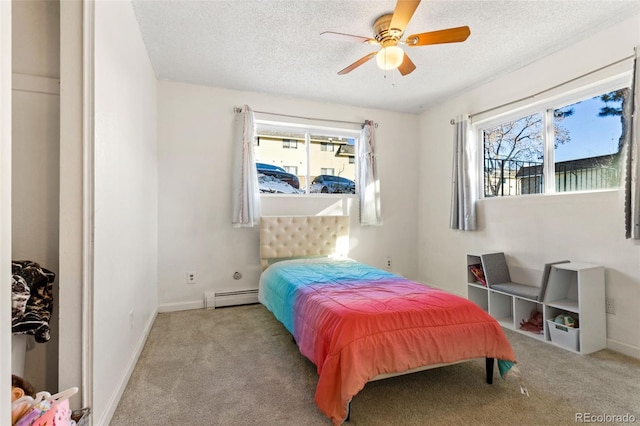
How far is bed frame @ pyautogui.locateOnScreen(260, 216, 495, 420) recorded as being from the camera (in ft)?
12.2

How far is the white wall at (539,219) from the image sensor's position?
2.45 m

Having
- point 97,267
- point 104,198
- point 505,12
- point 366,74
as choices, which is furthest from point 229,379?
point 505,12

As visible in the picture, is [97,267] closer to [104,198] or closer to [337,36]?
[104,198]

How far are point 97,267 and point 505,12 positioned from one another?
325 centimetres

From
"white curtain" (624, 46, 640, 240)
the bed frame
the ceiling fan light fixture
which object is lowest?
the bed frame

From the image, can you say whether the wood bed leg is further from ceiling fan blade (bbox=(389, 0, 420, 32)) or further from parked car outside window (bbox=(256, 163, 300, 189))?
parked car outside window (bbox=(256, 163, 300, 189))

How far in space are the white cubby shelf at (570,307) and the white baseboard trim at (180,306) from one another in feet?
10.7

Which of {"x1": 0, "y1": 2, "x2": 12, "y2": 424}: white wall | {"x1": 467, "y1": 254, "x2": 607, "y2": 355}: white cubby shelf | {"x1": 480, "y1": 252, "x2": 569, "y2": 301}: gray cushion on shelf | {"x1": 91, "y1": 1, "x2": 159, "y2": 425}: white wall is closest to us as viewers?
{"x1": 0, "y1": 2, "x2": 12, "y2": 424}: white wall

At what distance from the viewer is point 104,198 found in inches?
64.4

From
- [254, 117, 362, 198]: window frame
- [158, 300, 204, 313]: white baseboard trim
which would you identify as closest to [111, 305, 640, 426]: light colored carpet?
[158, 300, 204, 313]: white baseboard trim

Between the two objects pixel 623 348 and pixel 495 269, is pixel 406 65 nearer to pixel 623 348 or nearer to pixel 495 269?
pixel 495 269

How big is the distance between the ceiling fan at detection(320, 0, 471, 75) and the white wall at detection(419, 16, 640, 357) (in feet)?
4.88

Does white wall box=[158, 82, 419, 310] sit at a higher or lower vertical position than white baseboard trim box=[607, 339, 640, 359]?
higher

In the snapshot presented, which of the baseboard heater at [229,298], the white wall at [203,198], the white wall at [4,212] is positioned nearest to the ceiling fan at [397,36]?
the white wall at [4,212]
